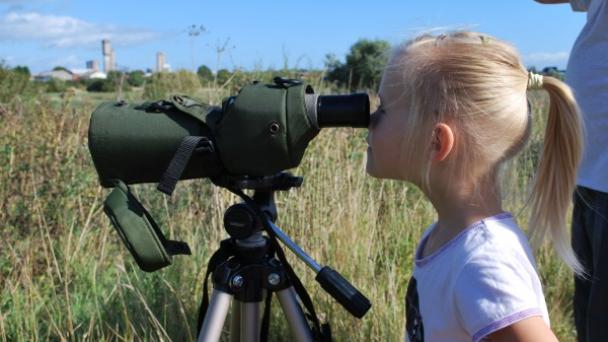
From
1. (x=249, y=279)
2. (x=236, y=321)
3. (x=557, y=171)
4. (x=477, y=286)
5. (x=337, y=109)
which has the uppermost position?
(x=337, y=109)

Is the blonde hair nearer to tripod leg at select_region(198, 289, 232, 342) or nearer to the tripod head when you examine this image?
the tripod head

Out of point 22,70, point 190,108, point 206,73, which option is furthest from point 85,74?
point 190,108

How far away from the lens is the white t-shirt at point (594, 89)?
154cm

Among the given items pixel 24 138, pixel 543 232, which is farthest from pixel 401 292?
pixel 24 138

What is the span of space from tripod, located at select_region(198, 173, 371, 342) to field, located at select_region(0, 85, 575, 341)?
0.66 m

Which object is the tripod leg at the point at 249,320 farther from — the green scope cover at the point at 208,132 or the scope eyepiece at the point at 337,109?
the scope eyepiece at the point at 337,109

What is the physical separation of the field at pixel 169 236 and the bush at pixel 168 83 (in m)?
2.46

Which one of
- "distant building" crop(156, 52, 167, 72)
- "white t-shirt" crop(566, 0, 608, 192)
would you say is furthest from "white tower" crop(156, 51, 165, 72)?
"white t-shirt" crop(566, 0, 608, 192)

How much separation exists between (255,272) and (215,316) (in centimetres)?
13

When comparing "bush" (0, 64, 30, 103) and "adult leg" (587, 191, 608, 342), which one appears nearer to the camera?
"adult leg" (587, 191, 608, 342)

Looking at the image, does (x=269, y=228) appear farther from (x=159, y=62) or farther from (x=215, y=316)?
(x=159, y=62)

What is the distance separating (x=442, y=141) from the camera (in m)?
1.15

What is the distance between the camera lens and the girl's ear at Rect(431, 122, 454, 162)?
44.9 inches

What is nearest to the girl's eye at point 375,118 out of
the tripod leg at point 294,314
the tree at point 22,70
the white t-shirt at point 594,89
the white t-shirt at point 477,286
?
the white t-shirt at point 477,286
